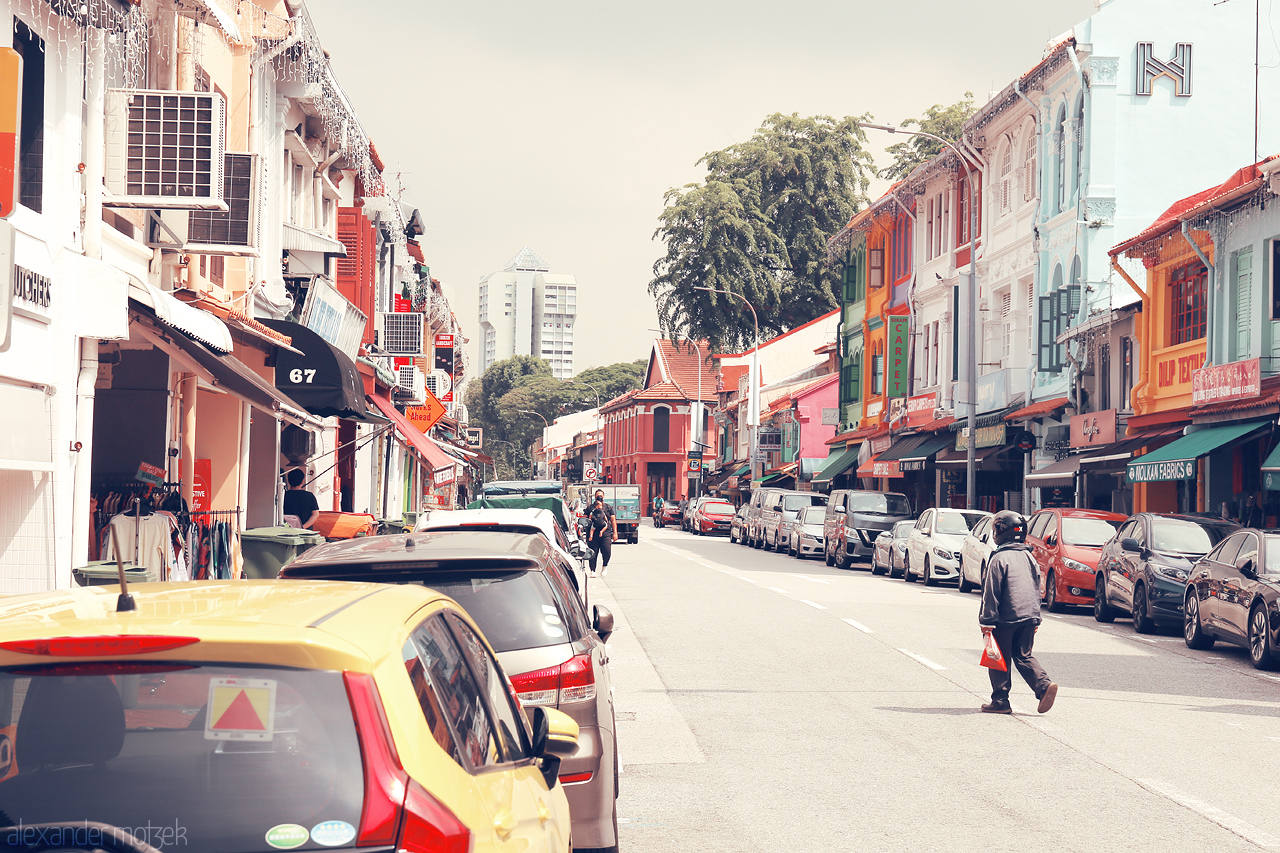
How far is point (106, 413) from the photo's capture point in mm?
15469

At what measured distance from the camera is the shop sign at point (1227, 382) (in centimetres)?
2255

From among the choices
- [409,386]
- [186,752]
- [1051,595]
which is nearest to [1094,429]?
[1051,595]

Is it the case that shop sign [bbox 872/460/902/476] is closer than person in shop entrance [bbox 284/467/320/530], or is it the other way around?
person in shop entrance [bbox 284/467/320/530]

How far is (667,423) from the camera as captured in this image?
94875mm

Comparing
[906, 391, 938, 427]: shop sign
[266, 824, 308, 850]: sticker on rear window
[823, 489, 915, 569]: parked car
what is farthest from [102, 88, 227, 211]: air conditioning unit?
[906, 391, 938, 427]: shop sign

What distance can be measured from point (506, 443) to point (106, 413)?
113593mm

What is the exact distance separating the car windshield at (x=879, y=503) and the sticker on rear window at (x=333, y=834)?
108ft

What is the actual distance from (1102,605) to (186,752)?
18.8m

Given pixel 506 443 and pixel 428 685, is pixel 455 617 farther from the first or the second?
pixel 506 443

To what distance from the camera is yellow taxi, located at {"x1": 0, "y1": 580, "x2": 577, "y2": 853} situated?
2.90m

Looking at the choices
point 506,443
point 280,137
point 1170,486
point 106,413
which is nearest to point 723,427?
point 506,443

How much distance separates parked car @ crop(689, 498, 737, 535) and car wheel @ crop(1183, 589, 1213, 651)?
139 feet

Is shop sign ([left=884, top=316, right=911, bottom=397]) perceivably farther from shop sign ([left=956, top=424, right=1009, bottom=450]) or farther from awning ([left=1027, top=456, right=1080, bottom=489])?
awning ([left=1027, top=456, right=1080, bottom=489])

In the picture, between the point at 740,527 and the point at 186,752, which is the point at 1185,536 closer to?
the point at 186,752
